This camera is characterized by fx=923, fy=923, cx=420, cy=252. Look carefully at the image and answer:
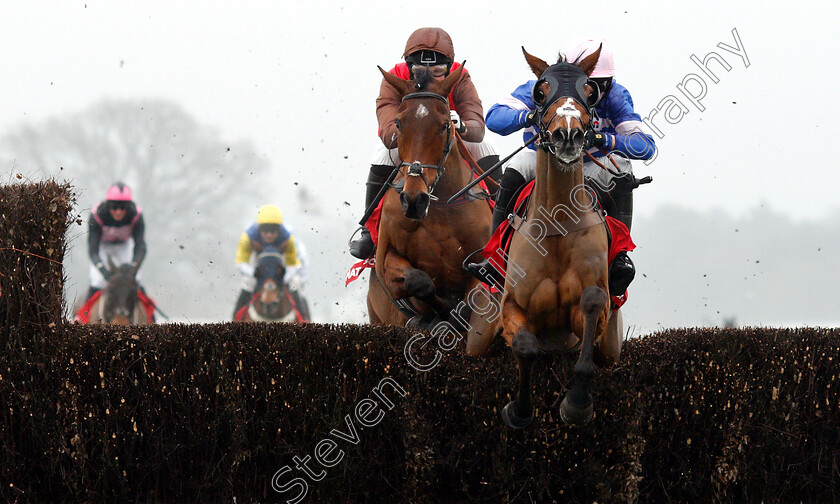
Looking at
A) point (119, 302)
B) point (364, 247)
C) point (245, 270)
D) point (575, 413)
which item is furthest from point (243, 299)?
point (575, 413)

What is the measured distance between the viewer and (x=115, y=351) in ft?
18.1

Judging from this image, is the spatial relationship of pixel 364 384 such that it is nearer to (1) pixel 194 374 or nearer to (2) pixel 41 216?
(1) pixel 194 374

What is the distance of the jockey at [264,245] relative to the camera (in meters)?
13.7

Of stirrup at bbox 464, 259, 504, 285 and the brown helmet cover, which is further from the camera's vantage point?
the brown helmet cover

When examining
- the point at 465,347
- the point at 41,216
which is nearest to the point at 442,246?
the point at 465,347

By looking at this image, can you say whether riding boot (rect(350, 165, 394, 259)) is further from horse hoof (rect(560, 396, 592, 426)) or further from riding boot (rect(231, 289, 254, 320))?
riding boot (rect(231, 289, 254, 320))

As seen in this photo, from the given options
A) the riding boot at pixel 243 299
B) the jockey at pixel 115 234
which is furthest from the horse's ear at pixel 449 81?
the riding boot at pixel 243 299

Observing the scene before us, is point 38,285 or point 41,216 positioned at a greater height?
point 41,216

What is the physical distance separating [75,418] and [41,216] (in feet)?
4.03

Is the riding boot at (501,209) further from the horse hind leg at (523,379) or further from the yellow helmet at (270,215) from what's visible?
the yellow helmet at (270,215)

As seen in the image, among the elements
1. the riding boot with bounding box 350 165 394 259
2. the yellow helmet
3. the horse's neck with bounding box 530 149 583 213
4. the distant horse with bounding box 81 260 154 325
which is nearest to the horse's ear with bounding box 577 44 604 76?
the horse's neck with bounding box 530 149 583 213

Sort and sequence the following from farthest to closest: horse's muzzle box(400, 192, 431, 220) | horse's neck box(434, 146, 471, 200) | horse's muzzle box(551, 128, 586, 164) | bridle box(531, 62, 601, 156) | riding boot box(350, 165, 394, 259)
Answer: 1. riding boot box(350, 165, 394, 259)
2. horse's neck box(434, 146, 471, 200)
3. horse's muzzle box(400, 192, 431, 220)
4. bridle box(531, 62, 601, 156)
5. horse's muzzle box(551, 128, 586, 164)

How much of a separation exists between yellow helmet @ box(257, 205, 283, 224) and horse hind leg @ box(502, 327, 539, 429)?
975 cm

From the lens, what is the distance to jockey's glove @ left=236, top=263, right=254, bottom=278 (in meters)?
13.7
